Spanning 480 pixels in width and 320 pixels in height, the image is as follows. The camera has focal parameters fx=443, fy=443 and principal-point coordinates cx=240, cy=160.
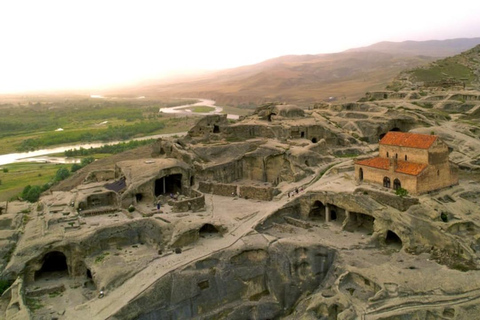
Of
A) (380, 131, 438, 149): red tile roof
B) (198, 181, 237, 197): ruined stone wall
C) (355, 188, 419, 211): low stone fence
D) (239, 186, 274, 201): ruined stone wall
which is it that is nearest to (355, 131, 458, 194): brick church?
(380, 131, 438, 149): red tile roof

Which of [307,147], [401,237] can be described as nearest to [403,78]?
[307,147]

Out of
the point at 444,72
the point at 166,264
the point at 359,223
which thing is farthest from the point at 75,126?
the point at 359,223

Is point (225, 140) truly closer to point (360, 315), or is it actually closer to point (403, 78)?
point (360, 315)

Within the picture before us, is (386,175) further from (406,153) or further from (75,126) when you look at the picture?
(75,126)

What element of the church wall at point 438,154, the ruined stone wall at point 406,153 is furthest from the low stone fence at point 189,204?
the church wall at point 438,154

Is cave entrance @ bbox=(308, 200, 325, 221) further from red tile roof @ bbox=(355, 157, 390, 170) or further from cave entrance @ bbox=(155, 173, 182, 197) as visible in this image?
cave entrance @ bbox=(155, 173, 182, 197)

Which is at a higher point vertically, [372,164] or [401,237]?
[372,164]

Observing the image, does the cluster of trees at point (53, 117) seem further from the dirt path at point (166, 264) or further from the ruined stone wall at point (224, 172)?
the dirt path at point (166, 264)
